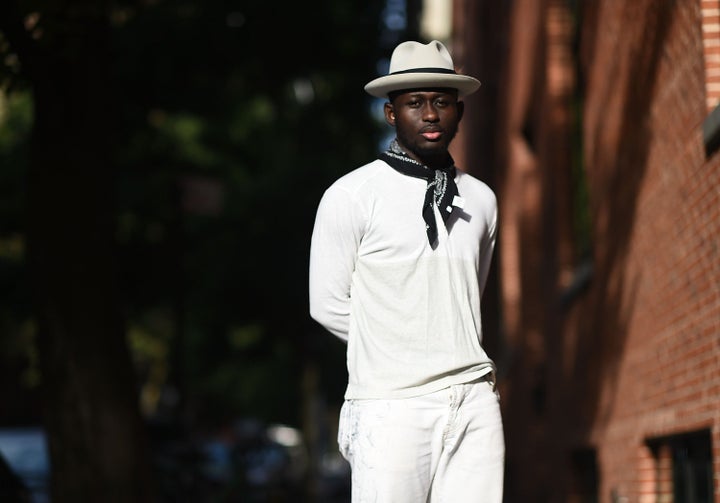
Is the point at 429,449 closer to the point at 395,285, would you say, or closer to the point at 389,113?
the point at 395,285

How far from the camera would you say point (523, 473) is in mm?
16422

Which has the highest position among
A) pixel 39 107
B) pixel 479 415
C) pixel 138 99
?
pixel 138 99

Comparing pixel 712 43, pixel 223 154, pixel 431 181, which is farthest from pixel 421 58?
pixel 223 154

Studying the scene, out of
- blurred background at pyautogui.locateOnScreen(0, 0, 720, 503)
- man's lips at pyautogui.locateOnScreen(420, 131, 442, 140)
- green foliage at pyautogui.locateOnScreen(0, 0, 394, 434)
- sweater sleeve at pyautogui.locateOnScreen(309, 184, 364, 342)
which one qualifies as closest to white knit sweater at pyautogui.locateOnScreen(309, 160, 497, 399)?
sweater sleeve at pyautogui.locateOnScreen(309, 184, 364, 342)

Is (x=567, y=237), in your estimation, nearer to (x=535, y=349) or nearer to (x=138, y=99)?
(x=535, y=349)

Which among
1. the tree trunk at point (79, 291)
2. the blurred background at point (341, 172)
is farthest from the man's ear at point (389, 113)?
the tree trunk at point (79, 291)

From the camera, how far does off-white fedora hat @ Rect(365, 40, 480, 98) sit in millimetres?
4324

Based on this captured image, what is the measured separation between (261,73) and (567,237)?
6.98 metres

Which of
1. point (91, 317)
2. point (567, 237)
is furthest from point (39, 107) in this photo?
point (567, 237)

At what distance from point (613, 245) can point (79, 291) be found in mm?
4110

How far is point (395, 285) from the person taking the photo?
4266 millimetres

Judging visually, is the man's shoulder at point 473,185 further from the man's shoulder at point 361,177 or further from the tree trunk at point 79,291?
the tree trunk at point 79,291

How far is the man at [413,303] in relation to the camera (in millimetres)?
4129

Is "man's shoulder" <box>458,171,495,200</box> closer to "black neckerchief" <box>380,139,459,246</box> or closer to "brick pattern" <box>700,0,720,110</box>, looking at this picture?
"black neckerchief" <box>380,139,459,246</box>
